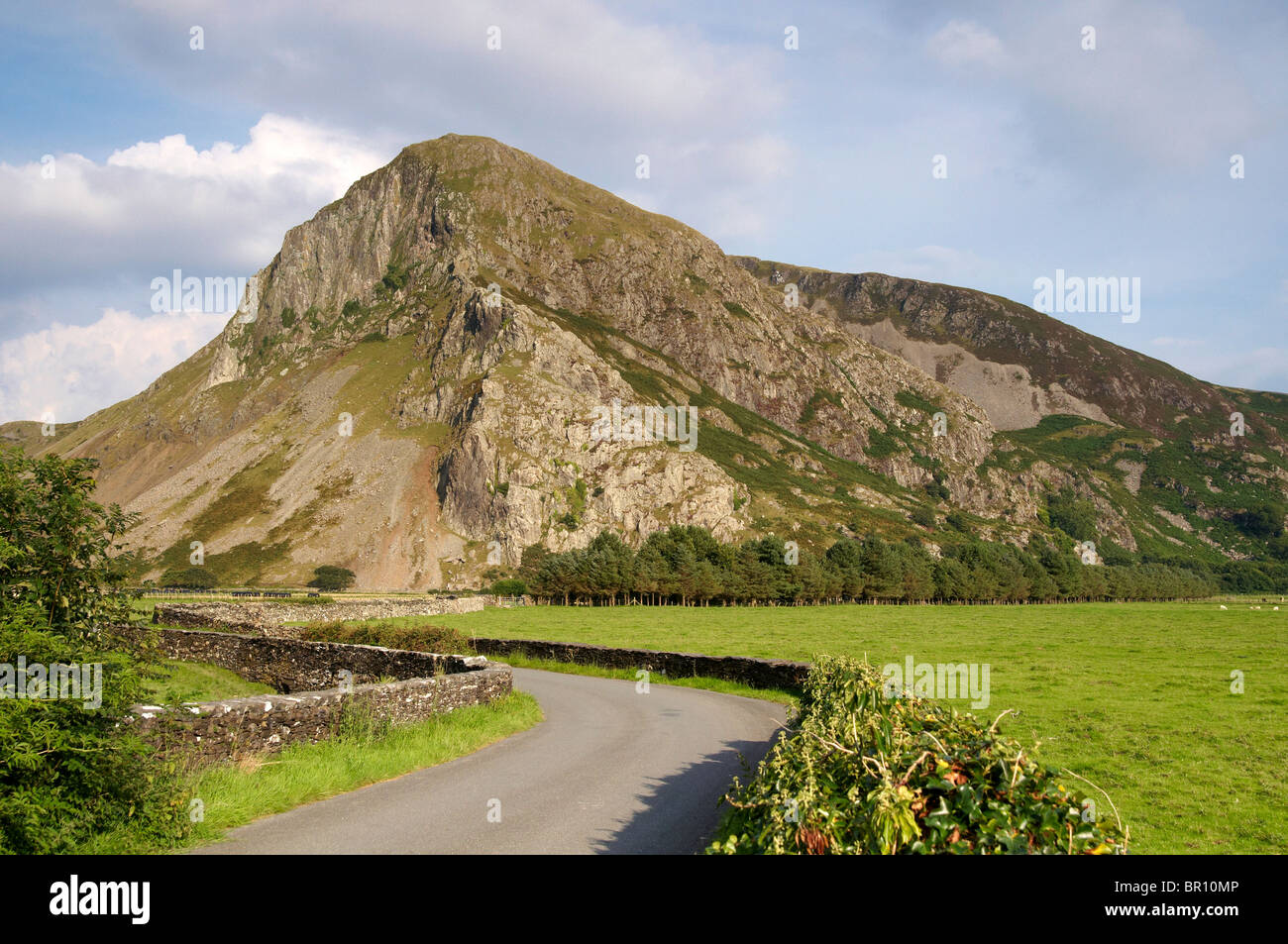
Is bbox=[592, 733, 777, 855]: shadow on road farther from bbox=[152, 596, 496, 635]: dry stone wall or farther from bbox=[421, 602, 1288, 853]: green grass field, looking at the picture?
bbox=[152, 596, 496, 635]: dry stone wall

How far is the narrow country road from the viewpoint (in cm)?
955

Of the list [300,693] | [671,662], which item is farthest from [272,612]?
[300,693]

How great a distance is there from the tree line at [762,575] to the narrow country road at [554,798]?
83.4 metres

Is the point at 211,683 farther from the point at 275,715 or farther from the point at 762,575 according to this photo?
the point at 762,575

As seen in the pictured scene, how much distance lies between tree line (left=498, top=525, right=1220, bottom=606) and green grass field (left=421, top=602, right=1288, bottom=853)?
44.1 metres

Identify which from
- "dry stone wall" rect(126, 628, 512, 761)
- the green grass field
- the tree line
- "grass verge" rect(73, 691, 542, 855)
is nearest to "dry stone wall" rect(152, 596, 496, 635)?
"dry stone wall" rect(126, 628, 512, 761)

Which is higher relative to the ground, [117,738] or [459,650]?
[117,738]

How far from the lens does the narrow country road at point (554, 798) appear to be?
955cm

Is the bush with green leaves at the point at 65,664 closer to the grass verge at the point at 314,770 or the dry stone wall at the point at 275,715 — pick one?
the grass verge at the point at 314,770

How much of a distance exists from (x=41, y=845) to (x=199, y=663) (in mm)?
30008
